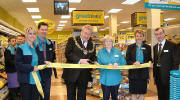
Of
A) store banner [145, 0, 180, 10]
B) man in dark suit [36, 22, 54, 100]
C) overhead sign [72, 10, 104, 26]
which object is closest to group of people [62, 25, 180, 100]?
man in dark suit [36, 22, 54, 100]

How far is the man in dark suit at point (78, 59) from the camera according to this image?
2932mm

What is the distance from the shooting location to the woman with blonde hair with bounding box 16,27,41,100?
2.47 meters

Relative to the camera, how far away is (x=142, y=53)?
3.30m

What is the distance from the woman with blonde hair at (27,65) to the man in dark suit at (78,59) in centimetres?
57

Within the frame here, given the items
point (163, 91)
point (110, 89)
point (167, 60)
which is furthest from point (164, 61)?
point (110, 89)

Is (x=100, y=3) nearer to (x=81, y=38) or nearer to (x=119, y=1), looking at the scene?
(x=119, y=1)

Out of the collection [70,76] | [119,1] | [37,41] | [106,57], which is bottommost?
[70,76]

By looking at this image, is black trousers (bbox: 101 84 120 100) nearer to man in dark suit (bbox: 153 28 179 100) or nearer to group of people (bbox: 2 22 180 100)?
group of people (bbox: 2 22 180 100)

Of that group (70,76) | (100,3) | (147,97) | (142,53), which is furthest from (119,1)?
(70,76)

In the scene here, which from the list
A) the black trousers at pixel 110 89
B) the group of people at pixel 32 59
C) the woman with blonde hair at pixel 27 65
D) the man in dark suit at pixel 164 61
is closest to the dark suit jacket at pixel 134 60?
the man in dark suit at pixel 164 61

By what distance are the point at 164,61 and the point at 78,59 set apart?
1505 millimetres

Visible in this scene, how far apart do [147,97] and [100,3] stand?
6.74 metres

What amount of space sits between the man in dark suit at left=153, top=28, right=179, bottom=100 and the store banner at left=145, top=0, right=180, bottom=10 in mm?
1423

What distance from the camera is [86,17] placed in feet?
30.9
